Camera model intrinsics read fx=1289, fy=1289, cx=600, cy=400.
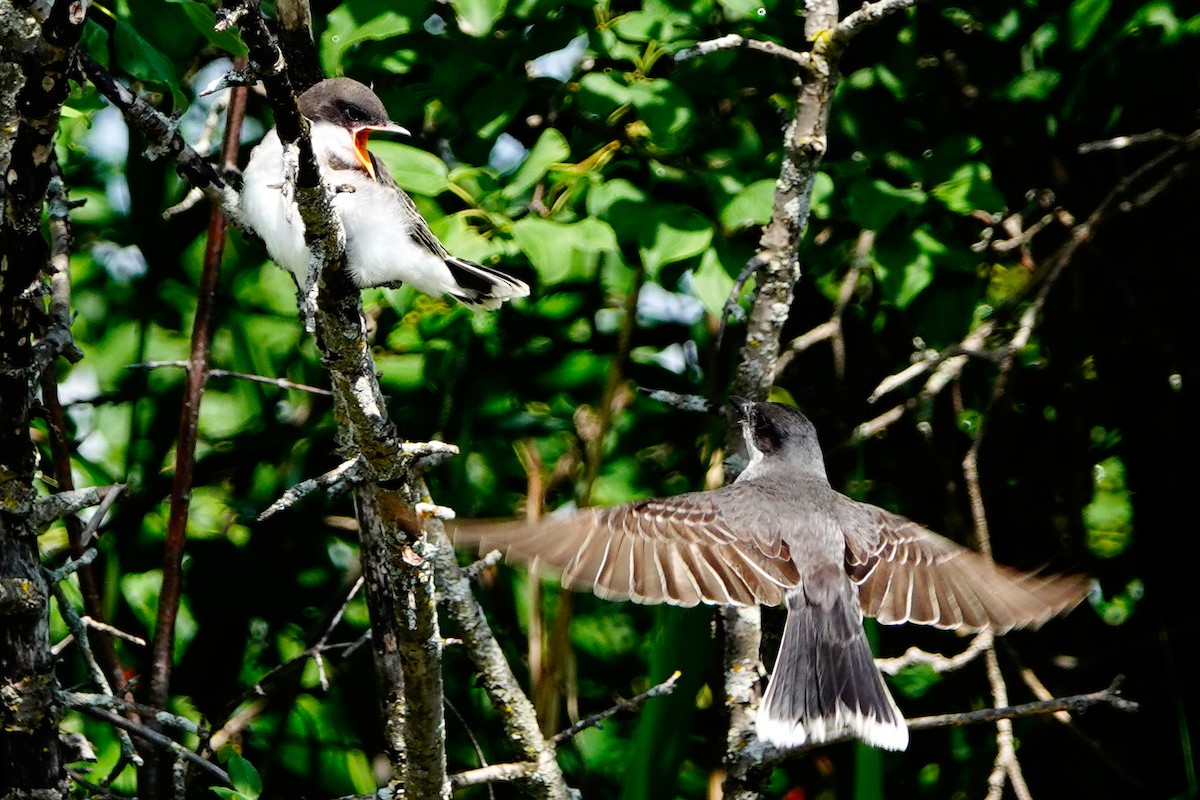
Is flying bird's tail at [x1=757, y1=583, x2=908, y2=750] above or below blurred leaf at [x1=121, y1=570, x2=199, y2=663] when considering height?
below

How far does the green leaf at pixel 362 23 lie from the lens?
307 cm

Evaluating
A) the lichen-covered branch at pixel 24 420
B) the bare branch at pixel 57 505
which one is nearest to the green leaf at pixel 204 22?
the lichen-covered branch at pixel 24 420

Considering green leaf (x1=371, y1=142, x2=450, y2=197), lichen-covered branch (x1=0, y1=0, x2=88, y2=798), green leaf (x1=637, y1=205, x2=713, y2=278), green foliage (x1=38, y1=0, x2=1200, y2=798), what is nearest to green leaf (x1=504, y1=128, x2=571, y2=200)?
green foliage (x1=38, y1=0, x2=1200, y2=798)

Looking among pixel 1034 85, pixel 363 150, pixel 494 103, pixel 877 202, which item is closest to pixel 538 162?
pixel 494 103

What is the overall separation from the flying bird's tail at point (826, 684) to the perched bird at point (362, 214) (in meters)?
1.14

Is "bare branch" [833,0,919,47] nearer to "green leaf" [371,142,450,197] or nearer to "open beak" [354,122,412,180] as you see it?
"green leaf" [371,142,450,197]

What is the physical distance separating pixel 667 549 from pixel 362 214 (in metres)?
1.11

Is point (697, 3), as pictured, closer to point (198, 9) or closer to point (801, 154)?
point (801, 154)

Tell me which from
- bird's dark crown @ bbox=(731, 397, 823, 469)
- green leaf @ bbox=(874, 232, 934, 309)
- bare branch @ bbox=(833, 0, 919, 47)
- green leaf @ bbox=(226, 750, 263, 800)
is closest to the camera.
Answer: green leaf @ bbox=(226, 750, 263, 800)

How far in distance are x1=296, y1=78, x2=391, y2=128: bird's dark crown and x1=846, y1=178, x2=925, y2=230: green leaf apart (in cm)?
122

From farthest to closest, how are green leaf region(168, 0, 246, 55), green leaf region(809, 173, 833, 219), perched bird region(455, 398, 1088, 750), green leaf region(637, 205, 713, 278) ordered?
green leaf region(809, 173, 833, 219)
green leaf region(637, 205, 713, 278)
perched bird region(455, 398, 1088, 750)
green leaf region(168, 0, 246, 55)

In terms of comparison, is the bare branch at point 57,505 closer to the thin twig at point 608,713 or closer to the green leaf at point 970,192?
the thin twig at point 608,713

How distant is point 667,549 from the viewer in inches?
122

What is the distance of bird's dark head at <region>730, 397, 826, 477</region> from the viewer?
11.6 ft
